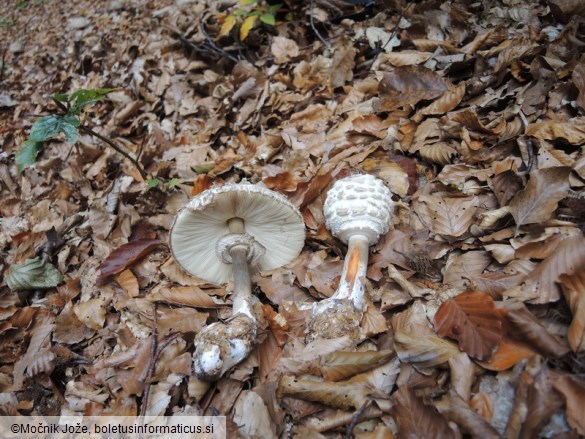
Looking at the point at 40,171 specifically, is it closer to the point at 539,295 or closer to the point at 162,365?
the point at 162,365

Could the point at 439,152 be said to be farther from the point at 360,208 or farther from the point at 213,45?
the point at 213,45

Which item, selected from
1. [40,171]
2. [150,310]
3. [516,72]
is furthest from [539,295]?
[40,171]

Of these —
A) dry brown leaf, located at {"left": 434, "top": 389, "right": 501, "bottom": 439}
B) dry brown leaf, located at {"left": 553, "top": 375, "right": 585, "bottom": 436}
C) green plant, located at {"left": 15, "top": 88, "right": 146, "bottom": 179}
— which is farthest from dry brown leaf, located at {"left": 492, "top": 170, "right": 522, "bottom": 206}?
green plant, located at {"left": 15, "top": 88, "right": 146, "bottom": 179}

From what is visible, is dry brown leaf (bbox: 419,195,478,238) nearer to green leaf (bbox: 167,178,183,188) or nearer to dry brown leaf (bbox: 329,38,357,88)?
dry brown leaf (bbox: 329,38,357,88)

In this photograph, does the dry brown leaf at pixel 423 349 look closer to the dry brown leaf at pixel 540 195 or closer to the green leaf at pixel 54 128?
the dry brown leaf at pixel 540 195

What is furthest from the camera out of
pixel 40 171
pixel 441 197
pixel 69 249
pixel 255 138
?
pixel 40 171

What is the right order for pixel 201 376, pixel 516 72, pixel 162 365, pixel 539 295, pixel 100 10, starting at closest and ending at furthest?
1. pixel 539 295
2. pixel 201 376
3. pixel 162 365
4. pixel 516 72
5. pixel 100 10

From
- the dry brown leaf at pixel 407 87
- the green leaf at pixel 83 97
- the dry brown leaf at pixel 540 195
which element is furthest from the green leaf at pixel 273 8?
the dry brown leaf at pixel 540 195
